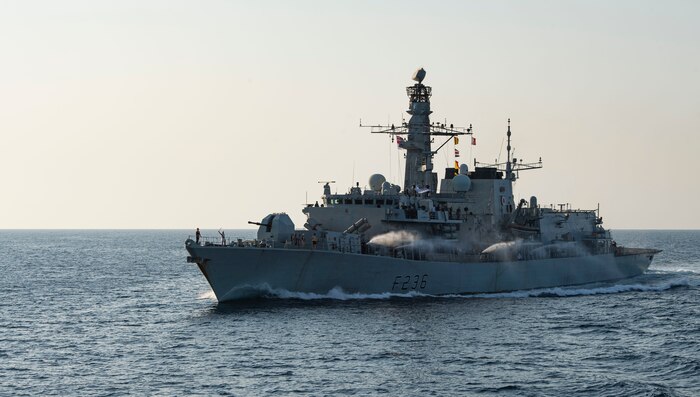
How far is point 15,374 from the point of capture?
29.1 meters

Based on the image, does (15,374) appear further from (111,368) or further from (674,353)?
(674,353)

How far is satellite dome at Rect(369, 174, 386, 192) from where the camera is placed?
5370 cm

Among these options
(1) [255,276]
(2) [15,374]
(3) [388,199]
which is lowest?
(2) [15,374]

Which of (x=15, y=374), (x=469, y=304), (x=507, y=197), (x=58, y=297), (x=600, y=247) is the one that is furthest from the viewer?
(x=600, y=247)

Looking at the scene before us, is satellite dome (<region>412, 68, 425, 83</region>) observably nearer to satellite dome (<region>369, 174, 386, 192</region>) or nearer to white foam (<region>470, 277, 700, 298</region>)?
satellite dome (<region>369, 174, 386, 192</region>)

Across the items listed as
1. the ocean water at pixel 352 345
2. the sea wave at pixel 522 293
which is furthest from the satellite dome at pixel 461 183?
the ocean water at pixel 352 345

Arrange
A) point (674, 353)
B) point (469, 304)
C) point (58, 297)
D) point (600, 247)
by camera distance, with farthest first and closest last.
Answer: point (600, 247), point (58, 297), point (469, 304), point (674, 353)

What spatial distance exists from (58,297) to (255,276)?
16822 millimetres

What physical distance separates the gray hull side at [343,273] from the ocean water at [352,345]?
706mm

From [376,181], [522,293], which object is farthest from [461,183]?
[522,293]

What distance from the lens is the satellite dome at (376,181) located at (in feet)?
176

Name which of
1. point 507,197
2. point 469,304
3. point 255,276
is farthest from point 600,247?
point 255,276

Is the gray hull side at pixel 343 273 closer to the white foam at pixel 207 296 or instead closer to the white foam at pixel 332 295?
the white foam at pixel 332 295

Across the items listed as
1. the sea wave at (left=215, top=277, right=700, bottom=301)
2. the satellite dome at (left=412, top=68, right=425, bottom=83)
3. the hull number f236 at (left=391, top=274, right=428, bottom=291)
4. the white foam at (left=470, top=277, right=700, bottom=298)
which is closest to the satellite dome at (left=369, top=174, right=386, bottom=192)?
the satellite dome at (left=412, top=68, right=425, bottom=83)
